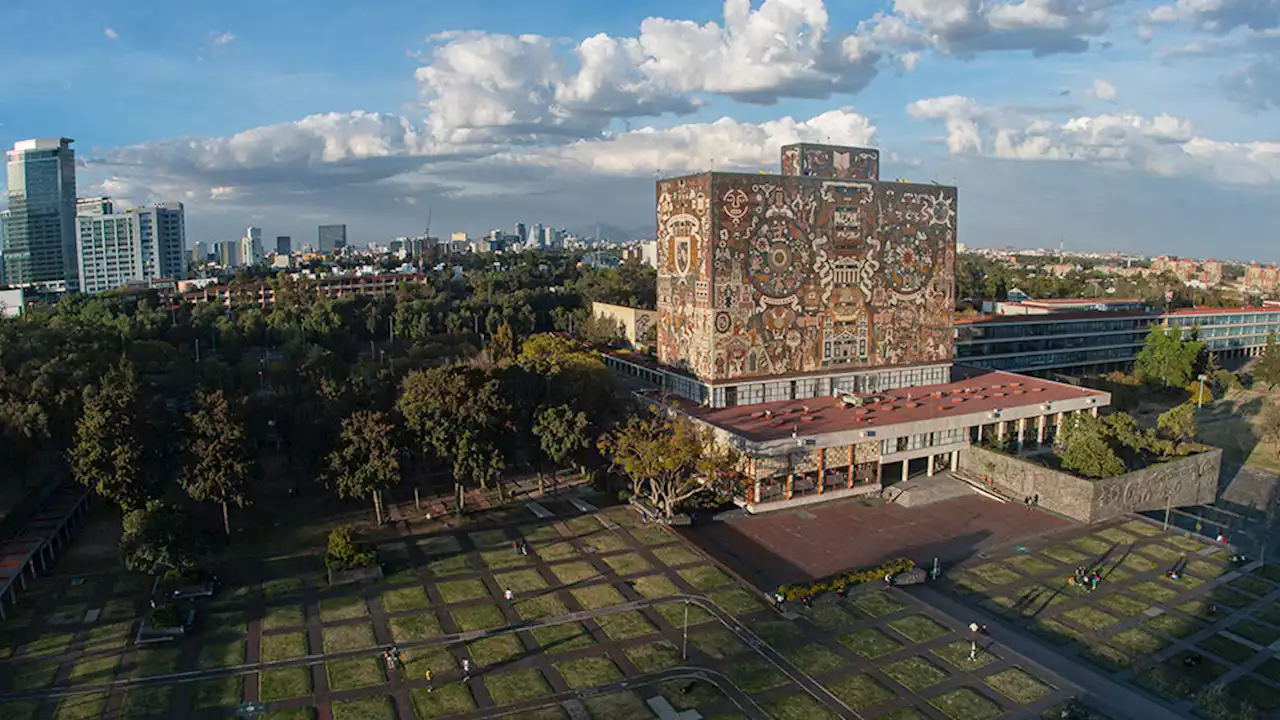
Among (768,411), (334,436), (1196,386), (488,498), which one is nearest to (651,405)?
(768,411)

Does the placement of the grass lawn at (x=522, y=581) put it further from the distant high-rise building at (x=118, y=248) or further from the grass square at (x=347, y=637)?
the distant high-rise building at (x=118, y=248)

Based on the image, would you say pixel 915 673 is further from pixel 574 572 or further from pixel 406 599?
pixel 406 599

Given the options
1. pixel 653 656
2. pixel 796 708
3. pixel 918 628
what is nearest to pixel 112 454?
pixel 653 656

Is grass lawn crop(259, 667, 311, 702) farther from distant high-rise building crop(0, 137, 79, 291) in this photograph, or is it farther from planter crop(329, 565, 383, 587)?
distant high-rise building crop(0, 137, 79, 291)

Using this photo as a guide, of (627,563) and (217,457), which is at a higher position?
(217,457)

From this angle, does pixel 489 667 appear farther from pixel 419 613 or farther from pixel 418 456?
pixel 418 456

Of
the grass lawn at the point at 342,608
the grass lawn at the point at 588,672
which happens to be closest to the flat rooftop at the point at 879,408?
the grass lawn at the point at 588,672
